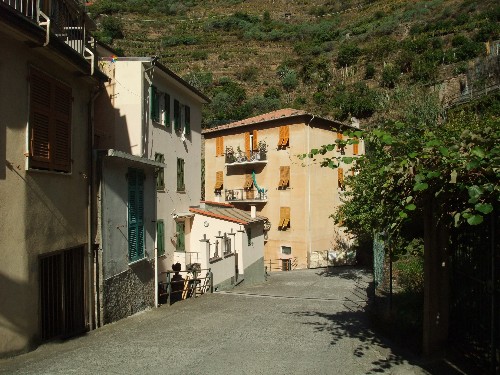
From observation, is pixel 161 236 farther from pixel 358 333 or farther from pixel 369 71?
pixel 369 71

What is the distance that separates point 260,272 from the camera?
82.2 feet

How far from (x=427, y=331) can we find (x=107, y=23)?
8967cm

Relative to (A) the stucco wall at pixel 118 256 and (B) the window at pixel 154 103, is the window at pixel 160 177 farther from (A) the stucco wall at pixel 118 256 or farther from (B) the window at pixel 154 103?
(A) the stucco wall at pixel 118 256

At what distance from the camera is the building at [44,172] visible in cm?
740

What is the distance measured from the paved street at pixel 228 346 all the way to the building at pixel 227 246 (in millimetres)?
5235

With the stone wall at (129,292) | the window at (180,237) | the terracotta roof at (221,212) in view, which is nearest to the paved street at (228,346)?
the stone wall at (129,292)

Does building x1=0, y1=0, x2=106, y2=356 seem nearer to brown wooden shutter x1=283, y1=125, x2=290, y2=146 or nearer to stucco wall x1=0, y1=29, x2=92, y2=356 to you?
stucco wall x1=0, y1=29, x2=92, y2=356

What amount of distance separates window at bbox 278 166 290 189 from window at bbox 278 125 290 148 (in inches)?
63.4

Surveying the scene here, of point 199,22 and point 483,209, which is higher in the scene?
point 199,22

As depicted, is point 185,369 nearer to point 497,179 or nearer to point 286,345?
point 286,345

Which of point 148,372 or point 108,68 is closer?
point 148,372

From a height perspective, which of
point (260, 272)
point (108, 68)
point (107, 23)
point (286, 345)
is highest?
point (107, 23)

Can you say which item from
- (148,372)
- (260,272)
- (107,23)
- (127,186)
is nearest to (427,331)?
(148,372)

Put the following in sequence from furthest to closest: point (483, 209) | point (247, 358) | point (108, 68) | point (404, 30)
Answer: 1. point (404, 30)
2. point (108, 68)
3. point (247, 358)
4. point (483, 209)
